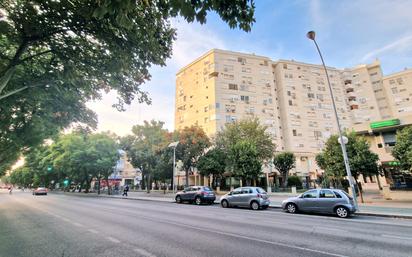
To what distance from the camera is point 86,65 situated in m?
8.66

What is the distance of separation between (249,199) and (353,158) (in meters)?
9.90

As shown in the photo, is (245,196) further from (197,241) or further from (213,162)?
(213,162)

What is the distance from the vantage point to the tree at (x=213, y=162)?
33.1m

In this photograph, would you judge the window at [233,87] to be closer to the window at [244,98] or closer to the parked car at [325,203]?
the window at [244,98]

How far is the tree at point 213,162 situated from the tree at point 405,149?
21307 millimetres

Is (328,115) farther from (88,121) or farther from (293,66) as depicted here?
(88,121)

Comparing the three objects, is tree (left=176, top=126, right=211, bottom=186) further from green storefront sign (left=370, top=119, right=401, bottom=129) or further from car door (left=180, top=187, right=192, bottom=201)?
green storefront sign (left=370, top=119, right=401, bottom=129)

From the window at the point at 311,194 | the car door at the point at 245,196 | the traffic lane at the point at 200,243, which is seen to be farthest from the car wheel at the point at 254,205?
the traffic lane at the point at 200,243

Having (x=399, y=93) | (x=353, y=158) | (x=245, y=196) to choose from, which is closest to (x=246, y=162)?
(x=245, y=196)

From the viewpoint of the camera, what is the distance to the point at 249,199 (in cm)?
1625

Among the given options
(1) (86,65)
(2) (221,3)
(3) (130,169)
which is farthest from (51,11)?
(3) (130,169)

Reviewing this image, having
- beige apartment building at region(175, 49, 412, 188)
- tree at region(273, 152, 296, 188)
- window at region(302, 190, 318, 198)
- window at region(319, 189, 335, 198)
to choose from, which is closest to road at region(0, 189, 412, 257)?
window at region(319, 189, 335, 198)

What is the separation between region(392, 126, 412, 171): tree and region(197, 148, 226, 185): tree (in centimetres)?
2131

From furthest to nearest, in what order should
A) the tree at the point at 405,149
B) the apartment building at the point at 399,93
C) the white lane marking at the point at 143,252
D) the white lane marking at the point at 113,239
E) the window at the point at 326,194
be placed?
the apartment building at the point at 399,93 → the tree at the point at 405,149 → the window at the point at 326,194 → the white lane marking at the point at 113,239 → the white lane marking at the point at 143,252
